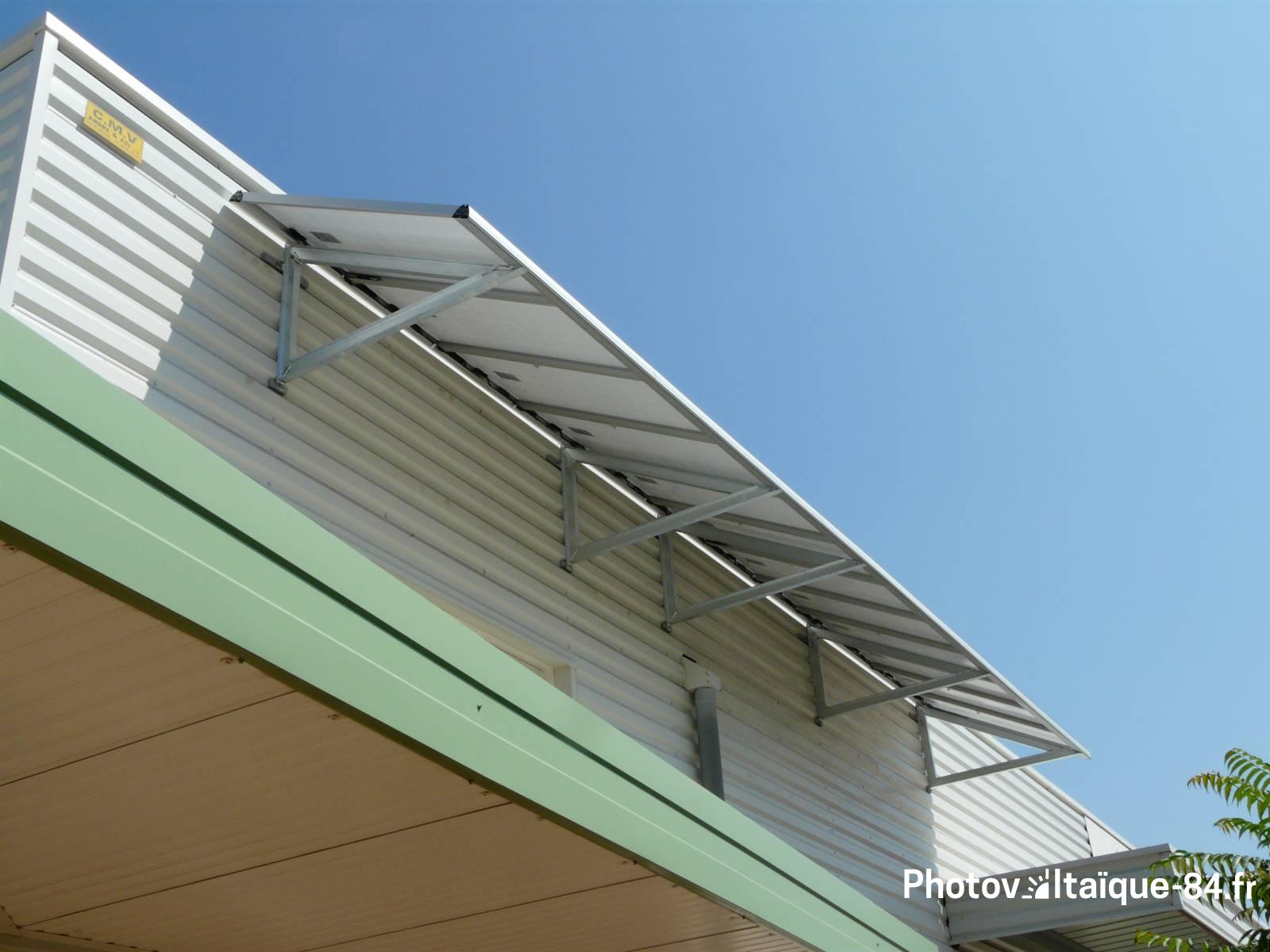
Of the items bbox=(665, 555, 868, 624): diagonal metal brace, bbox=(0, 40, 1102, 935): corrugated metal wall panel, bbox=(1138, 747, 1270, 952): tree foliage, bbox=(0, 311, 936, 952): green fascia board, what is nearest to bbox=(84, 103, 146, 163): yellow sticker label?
bbox=(0, 40, 1102, 935): corrugated metal wall panel

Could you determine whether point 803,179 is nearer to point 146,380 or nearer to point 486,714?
point 146,380

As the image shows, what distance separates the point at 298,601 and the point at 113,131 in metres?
3.55

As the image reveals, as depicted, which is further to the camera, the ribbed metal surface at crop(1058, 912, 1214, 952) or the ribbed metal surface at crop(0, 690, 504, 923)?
the ribbed metal surface at crop(1058, 912, 1214, 952)

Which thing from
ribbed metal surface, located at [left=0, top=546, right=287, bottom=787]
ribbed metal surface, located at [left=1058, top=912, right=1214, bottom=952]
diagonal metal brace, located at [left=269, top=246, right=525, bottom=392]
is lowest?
ribbed metal surface, located at [left=0, top=546, right=287, bottom=787]

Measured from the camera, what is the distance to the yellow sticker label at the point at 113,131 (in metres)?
5.45

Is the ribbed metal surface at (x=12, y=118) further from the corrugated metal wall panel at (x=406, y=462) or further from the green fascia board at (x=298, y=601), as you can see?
the green fascia board at (x=298, y=601)

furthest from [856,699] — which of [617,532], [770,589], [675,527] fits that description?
[675,527]

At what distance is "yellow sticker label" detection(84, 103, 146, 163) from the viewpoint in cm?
545

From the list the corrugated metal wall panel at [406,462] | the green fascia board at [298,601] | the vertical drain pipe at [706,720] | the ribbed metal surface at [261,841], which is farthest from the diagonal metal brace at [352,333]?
the vertical drain pipe at [706,720]

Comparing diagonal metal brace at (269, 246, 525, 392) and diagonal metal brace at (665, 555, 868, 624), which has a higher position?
diagonal metal brace at (269, 246, 525, 392)

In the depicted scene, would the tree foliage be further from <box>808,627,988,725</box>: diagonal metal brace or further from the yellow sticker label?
the yellow sticker label

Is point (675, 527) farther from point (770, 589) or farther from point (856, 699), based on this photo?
point (856, 699)

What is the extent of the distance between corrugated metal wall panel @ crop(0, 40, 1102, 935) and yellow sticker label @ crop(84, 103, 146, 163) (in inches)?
2.1

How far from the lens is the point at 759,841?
4.53 metres
